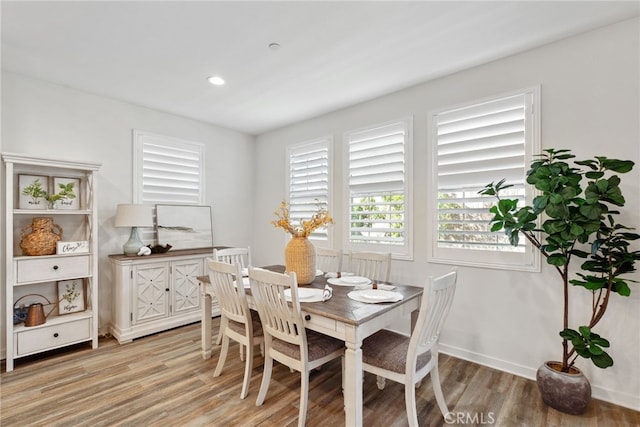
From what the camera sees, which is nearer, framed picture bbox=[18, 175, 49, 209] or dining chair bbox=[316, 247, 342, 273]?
framed picture bbox=[18, 175, 49, 209]

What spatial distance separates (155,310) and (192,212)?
1.33 meters

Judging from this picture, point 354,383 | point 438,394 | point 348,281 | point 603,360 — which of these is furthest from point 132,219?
point 603,360

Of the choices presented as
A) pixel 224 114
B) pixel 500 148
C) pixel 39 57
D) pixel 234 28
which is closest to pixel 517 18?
pixel 500 148

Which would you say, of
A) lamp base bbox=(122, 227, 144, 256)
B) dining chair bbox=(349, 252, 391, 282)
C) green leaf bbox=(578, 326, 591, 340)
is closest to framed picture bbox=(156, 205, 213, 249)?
lamp base bbox=(122, 227, 144, 256)

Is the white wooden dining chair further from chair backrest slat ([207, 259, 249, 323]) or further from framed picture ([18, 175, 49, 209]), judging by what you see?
framed picture ([18, 175, 49, 209])

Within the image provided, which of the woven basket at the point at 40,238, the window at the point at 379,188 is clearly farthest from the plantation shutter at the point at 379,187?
the woven basket at the point at 40,238

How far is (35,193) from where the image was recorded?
2842 mm

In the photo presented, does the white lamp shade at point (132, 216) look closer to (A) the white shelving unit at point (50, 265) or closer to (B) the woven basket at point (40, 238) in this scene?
(A) the white shelving unit at point (50, 265)

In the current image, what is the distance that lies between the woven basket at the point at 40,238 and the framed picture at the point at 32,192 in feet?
0.53

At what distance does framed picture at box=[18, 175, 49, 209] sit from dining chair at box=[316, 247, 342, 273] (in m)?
2.75

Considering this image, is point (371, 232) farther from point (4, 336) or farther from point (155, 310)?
point (4, 336)

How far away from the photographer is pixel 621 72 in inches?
86.6

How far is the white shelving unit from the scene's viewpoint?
2.66 meters

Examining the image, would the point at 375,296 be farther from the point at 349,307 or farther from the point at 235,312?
the point at 235,312
